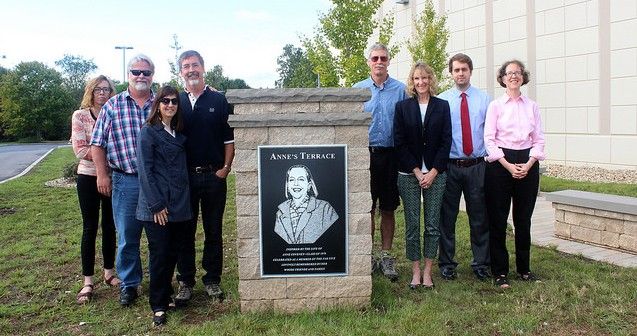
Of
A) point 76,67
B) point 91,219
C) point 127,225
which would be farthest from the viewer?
point 76,67

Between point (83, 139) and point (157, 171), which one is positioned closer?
point (157, 171)

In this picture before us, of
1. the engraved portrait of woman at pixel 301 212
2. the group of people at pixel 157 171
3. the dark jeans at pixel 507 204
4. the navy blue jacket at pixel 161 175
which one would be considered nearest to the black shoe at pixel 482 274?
the dark jeans at pixel 507 204

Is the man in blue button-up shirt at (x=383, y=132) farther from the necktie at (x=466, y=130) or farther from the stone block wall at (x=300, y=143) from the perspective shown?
the stone block wall at (x=300, y=143)

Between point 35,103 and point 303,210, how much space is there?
6130 centimetres

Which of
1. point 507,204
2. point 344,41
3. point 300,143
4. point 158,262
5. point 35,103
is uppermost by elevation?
point 35,103

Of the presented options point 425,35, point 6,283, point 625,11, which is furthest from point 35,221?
point 625,11

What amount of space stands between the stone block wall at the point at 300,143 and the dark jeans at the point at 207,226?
50 cm

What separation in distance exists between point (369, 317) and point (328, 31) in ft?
29.9

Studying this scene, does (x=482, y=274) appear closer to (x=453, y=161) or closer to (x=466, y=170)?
(x=466, y=170)

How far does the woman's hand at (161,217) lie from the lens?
4.36 metres

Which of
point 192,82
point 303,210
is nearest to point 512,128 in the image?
point 303,210

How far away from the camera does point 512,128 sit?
5.07 m

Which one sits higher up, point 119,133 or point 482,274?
point 119,133

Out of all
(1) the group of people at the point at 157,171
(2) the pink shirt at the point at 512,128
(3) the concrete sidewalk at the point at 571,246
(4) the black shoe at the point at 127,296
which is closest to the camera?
(1) the group of people at the point at 157,171
